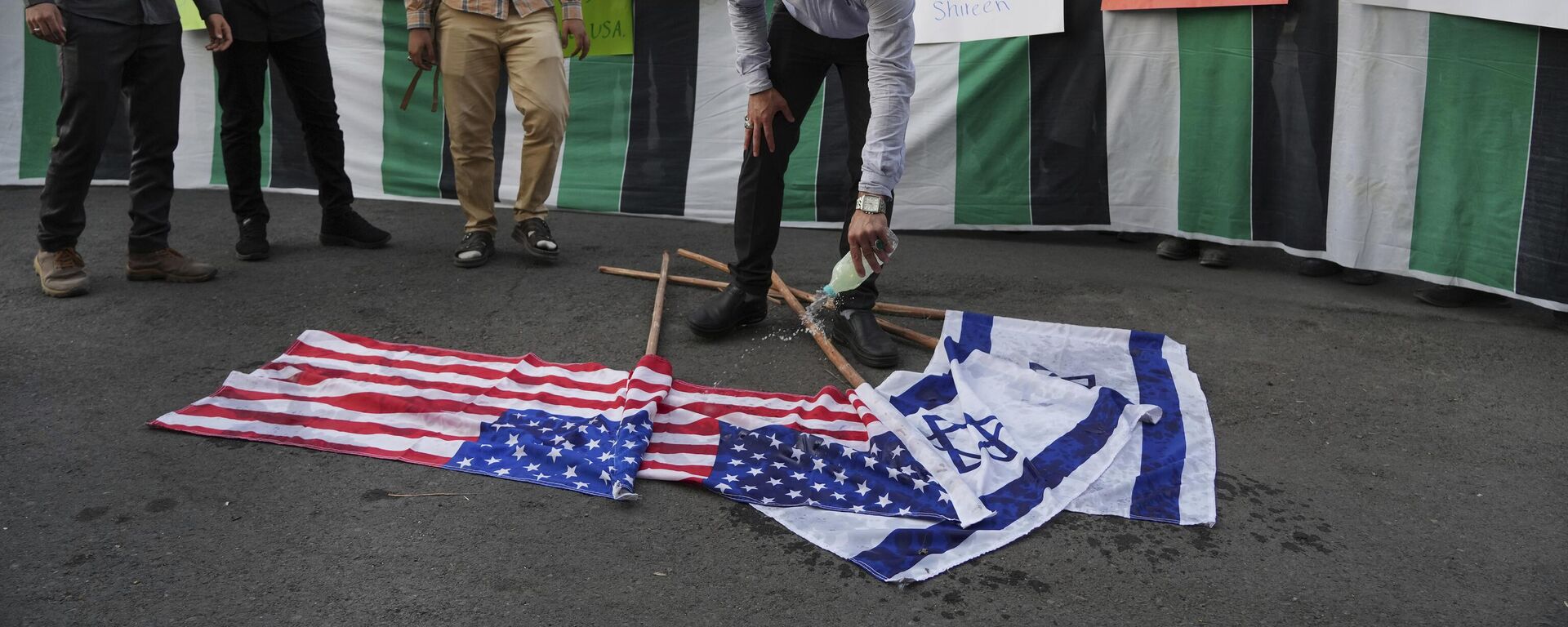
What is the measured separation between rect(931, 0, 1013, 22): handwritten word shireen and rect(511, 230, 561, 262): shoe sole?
7.17 ft

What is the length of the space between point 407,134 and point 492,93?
4.77 feet

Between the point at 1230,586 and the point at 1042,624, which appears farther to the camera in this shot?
the point at 1230,586

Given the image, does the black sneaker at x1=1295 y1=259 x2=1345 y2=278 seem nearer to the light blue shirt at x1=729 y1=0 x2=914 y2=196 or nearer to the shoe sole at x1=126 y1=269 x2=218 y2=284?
the light blue shirt at x1=729 y1=0 x2=914 y2=196

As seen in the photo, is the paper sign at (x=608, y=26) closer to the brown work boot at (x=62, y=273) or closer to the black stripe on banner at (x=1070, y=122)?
the black stripe on banner at (x=1070, y=122)

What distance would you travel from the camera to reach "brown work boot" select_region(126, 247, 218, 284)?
14.4ft

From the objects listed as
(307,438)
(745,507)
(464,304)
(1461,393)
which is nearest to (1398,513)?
(1461,393)

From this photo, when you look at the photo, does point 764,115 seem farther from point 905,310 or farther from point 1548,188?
point 1548,188

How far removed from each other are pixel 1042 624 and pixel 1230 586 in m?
0.47

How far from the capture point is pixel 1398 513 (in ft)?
9.04

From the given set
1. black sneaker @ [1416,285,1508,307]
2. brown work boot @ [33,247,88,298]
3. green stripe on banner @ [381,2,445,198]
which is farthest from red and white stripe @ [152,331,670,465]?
black sneaker @ [1416,285,1508,307]

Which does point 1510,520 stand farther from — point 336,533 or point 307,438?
point 307,438

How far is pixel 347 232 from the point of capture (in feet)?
16.7

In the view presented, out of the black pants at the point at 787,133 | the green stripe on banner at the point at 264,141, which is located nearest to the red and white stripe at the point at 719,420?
the black pants at the point at 787,133

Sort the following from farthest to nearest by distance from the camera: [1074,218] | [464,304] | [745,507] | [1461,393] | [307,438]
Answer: [1074,218] < [464,304] < [1461,393] < [307,438] < [745,507]
